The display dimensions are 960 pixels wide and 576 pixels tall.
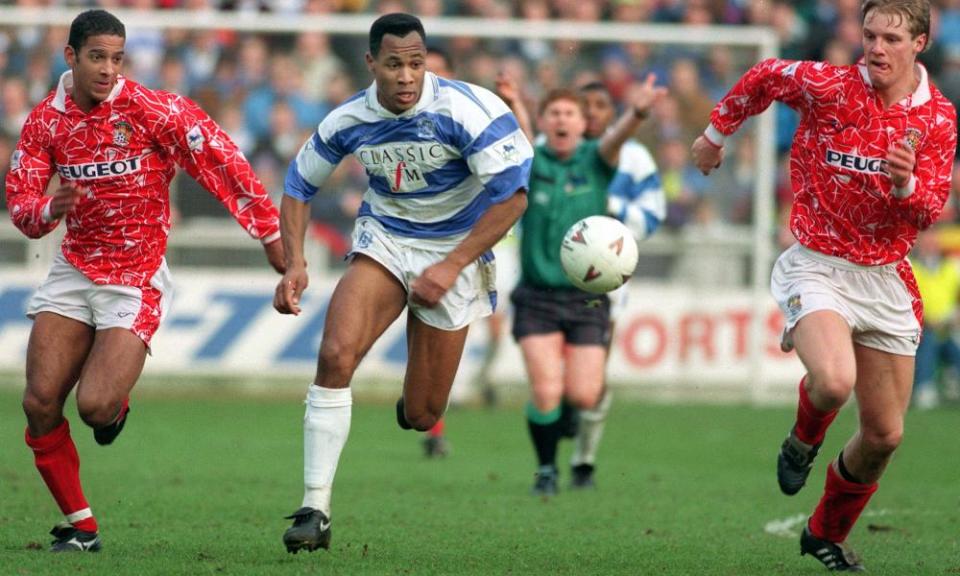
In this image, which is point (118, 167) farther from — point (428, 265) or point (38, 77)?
point (38, 77)

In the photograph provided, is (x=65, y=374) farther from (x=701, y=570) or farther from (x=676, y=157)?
(x=676, y=157)

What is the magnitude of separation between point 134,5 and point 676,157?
20.4 ft

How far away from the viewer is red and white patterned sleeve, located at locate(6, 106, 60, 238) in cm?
721

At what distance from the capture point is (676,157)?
56.0 ft

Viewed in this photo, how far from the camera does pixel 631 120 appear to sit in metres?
9.87

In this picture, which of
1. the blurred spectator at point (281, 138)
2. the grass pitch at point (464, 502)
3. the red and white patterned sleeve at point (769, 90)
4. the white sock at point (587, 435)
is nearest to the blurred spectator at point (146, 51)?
the blurred spectator at point (281, 138)

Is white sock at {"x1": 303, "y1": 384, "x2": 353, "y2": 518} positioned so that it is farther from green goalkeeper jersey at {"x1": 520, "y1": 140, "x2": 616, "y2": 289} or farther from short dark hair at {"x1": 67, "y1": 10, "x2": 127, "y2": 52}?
green goalkeeper jersey at {"x1": 520, "y1": 140, "x2": 616, "y2": 289}

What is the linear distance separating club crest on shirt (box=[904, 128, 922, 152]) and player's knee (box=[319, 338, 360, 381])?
2.61 m

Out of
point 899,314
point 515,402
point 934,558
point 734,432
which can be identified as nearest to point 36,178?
point 899,314

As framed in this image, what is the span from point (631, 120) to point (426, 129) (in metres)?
2.84

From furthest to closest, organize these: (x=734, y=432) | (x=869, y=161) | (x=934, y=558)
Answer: (x=734, y=432)
(x=934, y=558)
(x=869, y=161)

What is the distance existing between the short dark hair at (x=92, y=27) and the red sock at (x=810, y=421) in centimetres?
351

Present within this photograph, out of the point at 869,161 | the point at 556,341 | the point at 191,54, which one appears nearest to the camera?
the point at 869,161

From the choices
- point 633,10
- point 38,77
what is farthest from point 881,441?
point 633,10
